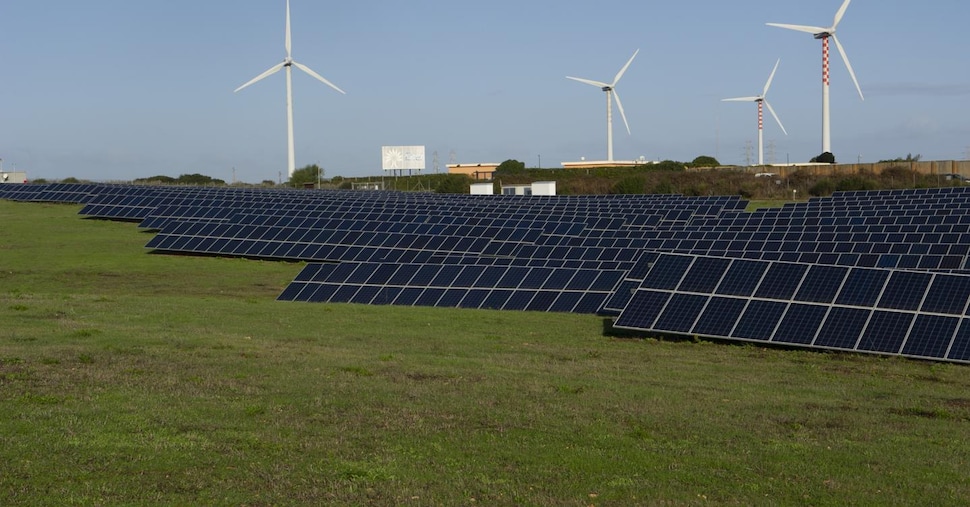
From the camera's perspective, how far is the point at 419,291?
37250mm

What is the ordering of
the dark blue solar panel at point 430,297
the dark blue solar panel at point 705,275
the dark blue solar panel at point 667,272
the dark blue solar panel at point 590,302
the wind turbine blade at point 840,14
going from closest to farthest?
1. the dark blue solar panel at point 705,275
2. the dark blue solar panel at point 667,272
3. the dark blue solar panel at point 590,302
4. the dark blue solar panel at point 430,297
5. the wind turbine blade at point 840,14

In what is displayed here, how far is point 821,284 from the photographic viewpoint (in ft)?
87.7

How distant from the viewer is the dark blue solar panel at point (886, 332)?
24.3 meters

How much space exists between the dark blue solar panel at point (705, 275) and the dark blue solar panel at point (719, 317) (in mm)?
566

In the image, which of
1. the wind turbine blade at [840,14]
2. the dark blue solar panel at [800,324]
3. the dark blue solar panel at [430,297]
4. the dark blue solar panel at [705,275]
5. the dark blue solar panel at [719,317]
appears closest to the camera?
the dark blue solar panel at [800,324]

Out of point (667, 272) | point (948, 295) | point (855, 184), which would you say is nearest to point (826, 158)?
point (855, 184)

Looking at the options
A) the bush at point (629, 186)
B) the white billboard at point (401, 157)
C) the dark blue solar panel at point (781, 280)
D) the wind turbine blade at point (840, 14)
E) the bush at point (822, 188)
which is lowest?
the dark blue solar panel at point (781, 280)

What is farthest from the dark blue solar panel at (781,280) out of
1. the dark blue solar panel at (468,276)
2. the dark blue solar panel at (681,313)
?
the dark blue solar panel at (468,276)

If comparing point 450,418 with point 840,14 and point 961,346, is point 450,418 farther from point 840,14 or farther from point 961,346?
point 840,14

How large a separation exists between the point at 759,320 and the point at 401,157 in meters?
150

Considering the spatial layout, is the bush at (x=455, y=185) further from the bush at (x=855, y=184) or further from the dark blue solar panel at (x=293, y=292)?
the dark blue solar panel at (x=293, y=292)

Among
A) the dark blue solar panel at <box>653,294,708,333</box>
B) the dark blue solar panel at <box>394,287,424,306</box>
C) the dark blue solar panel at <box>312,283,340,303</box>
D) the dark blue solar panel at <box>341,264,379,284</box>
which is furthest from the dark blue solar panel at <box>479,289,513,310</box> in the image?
the dark blue solar panel at <box>653,294,708,333</box>

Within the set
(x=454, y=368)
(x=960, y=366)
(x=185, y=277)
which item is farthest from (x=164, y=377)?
(x=185, y=277)

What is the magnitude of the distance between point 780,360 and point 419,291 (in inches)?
630
